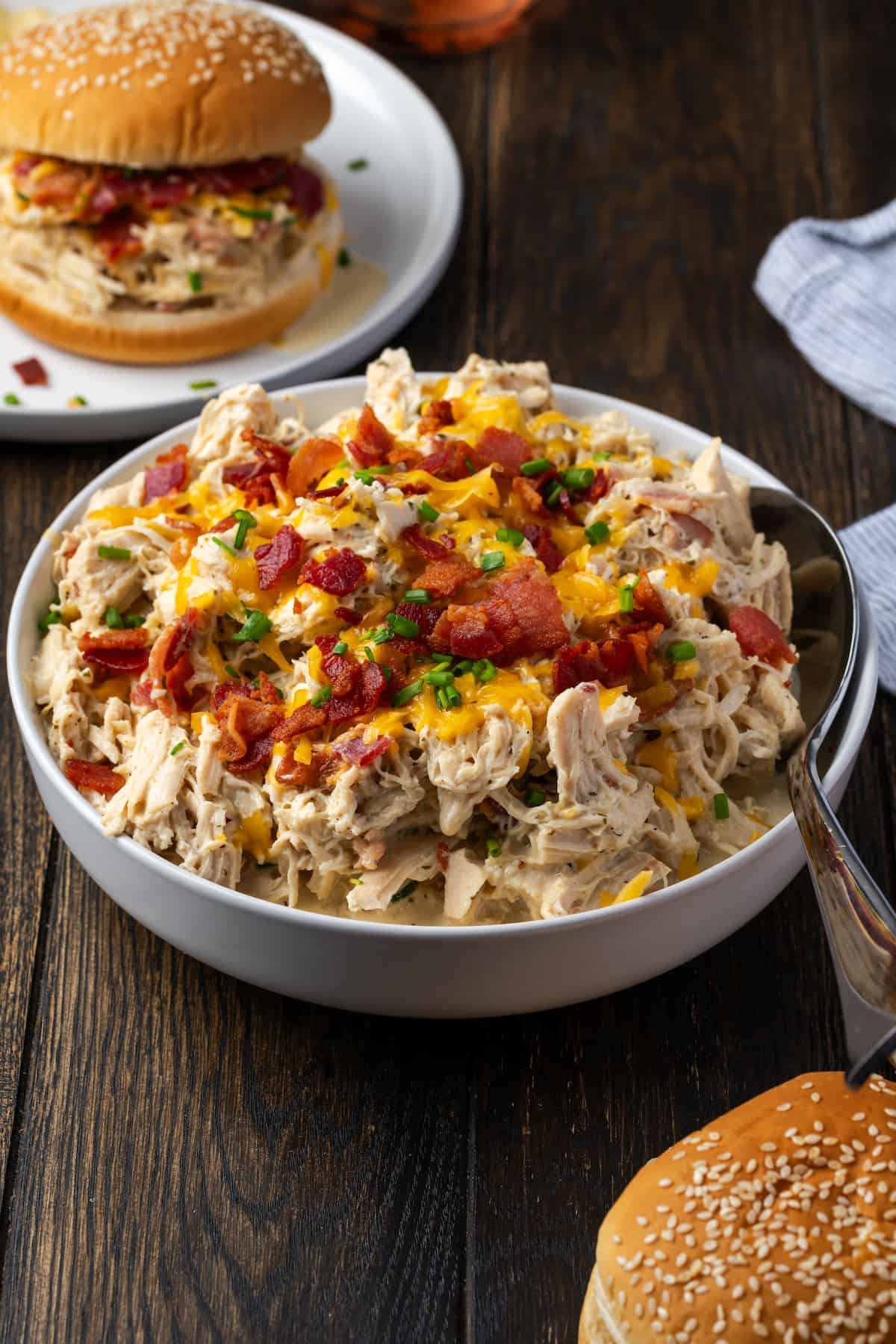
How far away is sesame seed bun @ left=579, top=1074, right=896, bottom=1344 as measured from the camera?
210 centimetres

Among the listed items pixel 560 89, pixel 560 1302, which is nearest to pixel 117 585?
pixel 560 1302

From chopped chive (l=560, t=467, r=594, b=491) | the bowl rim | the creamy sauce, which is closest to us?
the bowl rim

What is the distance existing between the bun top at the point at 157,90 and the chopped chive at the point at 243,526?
175 cm

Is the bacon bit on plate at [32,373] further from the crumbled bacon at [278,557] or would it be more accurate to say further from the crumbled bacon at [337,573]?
the crumbled bacon at [337,573]

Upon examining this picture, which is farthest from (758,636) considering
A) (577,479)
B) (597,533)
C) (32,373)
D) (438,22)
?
(438,22)

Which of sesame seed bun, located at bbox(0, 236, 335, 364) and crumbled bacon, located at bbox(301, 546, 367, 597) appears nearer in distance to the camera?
crumbled bacon, located at bbox(301, 546, 367, 597)

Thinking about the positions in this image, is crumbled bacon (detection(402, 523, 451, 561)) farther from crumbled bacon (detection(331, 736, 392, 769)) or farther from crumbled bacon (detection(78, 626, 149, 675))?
crumbled bacon (detection(78, 626, 149, 675))


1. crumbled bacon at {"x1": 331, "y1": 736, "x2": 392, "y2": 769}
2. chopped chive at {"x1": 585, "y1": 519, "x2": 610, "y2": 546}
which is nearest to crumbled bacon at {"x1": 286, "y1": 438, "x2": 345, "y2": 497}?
chopped chive at {"x1": 585, "y1": 519, "x2": 610, "y2": 546}

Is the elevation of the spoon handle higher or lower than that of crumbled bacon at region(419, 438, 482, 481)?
lower

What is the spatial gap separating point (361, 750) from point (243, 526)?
53cm

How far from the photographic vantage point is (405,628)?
2.51 metres

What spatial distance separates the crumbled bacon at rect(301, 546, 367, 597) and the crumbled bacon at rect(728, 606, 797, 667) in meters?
0.74

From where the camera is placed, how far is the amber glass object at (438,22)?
5.25 meters

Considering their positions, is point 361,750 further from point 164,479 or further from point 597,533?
point 164,479
